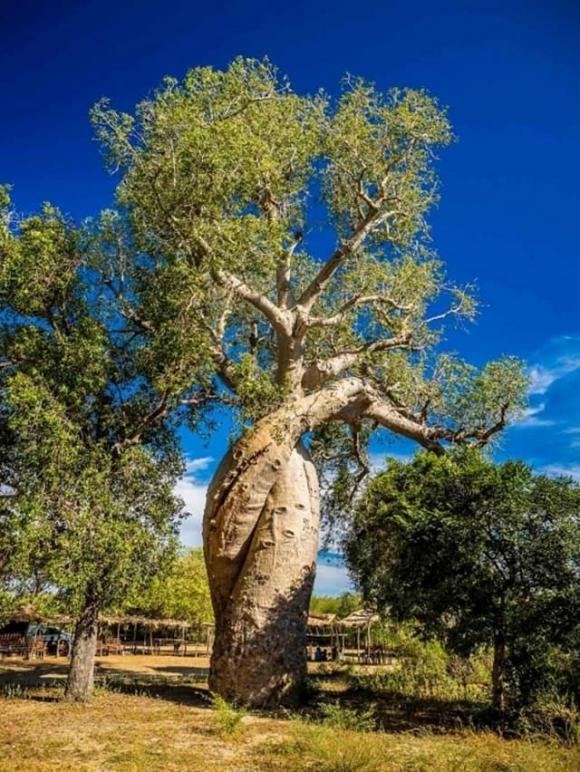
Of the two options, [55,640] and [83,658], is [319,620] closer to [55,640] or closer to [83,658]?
[55,640]

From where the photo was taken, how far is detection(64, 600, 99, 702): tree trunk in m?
10.7

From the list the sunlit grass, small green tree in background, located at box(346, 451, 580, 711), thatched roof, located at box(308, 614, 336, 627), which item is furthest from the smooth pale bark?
thatched roof, located at box(308, 614, 336, 627)

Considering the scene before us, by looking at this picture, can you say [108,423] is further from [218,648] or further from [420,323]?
[420,323]

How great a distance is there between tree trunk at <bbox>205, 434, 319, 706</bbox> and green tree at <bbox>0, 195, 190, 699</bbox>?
1358 mm

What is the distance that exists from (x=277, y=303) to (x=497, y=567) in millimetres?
7905

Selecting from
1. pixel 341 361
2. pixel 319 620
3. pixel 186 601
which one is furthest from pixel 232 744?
pixel 186 601

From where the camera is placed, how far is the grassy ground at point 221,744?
20.0ft

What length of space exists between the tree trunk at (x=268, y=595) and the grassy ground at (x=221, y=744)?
831 mm

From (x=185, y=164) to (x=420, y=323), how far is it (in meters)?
6.35

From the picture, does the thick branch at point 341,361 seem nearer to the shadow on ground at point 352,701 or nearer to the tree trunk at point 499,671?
the shadow on ground at point 352,701

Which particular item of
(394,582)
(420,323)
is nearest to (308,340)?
(420,323)

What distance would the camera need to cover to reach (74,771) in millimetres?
6020

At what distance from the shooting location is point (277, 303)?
1467cm

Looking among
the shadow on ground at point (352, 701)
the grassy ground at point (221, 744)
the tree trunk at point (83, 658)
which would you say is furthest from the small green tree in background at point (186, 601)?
the grassy ground at point (221, 744)
